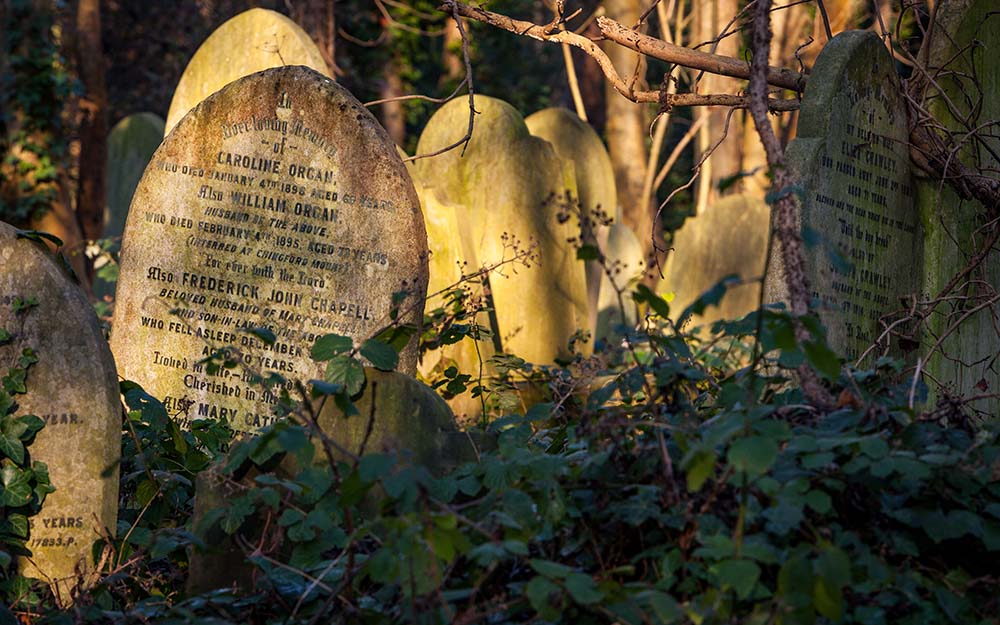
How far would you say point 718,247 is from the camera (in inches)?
456

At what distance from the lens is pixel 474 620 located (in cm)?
253

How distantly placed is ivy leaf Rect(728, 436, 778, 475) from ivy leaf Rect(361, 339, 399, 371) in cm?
124

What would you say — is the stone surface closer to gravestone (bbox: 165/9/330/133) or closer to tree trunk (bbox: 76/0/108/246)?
gravestone (bbox: 165/9/330/133)

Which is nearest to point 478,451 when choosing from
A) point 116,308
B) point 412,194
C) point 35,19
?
point 412,194

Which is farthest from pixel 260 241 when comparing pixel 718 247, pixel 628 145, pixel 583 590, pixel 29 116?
pixel 628 145

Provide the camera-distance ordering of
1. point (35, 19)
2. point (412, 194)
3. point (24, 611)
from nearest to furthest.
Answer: point (24, 611)
point (412, 194)
point (35, 19)

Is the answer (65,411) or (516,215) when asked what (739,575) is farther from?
(516,215)

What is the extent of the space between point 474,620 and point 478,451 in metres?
0.90

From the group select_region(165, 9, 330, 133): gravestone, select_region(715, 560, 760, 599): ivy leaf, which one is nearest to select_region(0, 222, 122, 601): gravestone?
select_region(715, 560, 760, 599): ivy leaf

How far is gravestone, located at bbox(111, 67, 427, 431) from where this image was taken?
5.06m

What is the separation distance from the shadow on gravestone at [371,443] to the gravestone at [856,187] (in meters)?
1.97

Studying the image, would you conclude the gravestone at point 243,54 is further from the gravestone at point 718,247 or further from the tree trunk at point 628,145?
the tree trunk at point 628,145

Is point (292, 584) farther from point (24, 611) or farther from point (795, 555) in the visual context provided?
point (795, 555)

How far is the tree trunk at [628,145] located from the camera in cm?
1385
